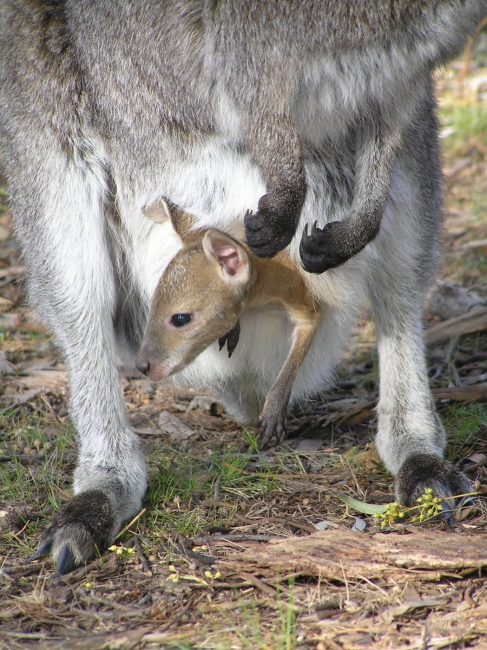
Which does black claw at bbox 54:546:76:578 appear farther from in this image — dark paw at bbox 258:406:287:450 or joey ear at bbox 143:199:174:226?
joey ear at bbox 143:199:174:226

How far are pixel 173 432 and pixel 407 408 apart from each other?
3.28ft

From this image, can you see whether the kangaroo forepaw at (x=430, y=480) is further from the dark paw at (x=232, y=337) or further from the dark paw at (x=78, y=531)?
the dark paw at (x=78, y=531)

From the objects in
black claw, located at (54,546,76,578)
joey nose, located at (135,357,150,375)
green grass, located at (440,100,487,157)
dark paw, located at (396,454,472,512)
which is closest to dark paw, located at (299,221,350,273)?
joey nose, located at (135,357,150,375)

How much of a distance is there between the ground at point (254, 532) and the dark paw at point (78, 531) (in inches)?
1.7

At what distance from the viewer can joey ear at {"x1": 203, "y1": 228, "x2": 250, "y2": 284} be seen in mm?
2879

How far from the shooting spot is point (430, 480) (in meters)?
2.85

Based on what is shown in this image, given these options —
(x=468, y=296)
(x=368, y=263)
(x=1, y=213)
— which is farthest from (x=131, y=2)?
(x=1, y=213)

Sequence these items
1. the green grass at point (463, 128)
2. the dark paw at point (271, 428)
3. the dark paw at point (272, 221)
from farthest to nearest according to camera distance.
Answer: the green grass at point (463, 128)
the dark paw at point (271, 428)
the dark paw at point (272, 221)

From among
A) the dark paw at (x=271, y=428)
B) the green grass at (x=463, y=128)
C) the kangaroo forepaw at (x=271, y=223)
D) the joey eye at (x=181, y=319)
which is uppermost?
the kangaroo forepaw at (x=271, y=223)

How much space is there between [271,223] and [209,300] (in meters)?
0.40

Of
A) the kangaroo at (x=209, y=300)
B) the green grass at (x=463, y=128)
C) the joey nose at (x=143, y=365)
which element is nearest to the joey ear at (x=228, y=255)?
the kangaroo at (x=209, y=300)

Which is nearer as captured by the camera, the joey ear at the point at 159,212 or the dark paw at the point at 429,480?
the dark paw at the point at 429,480

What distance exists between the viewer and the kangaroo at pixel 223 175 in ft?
8.51

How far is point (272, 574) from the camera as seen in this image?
2408 millimetres
